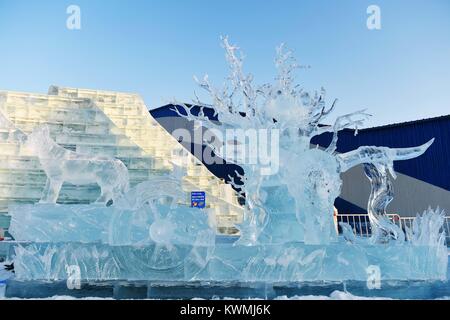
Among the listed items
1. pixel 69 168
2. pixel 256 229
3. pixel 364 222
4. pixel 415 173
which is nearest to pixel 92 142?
pixel 69 168

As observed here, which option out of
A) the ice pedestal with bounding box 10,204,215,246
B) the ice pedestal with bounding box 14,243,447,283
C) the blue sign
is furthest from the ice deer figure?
the blue sign

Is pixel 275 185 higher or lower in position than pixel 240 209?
higher

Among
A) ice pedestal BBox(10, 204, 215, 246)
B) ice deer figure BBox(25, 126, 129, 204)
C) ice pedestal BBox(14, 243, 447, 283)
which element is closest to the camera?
ice pedestal BBox(14, 243, 447, 283)

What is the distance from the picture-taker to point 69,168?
5.64 meters

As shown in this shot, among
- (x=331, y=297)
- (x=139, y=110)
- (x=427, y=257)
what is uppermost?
(x=139, y=110)

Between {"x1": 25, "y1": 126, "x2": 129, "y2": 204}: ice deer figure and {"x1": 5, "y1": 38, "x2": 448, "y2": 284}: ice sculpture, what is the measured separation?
49 millimetres

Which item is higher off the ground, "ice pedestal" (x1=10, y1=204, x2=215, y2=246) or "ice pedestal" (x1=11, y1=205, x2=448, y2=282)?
"ice pedestal" (x1=10, y1=204, x2=215, y2=246)

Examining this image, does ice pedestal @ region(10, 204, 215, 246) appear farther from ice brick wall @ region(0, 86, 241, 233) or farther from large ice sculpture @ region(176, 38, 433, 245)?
ice brick wall @ region(0, 86, 241, 233)

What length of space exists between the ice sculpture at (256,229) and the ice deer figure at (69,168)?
5 cm

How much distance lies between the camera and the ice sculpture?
4.64 meters

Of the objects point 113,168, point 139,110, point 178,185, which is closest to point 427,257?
point 178,185

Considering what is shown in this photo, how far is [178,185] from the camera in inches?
201
